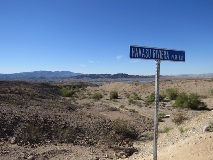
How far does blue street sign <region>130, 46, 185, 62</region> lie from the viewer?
6.89 metres

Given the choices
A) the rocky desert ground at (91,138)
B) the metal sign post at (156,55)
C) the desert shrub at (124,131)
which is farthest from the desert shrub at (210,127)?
the desert shrub at (124,131)

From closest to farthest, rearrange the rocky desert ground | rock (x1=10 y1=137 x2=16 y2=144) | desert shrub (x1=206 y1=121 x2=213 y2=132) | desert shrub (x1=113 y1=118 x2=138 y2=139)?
the rocky desert ground
desert shrub (x1=206 y1=121 x2=213 y2=132)
rock (x1=10 y1=137 x2=16 y2=144)
desert shrub (x1=113 y1=118 x2=138 y2=139)

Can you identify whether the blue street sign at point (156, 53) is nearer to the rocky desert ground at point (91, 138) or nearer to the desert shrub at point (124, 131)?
the rocky desert ground at point (91, 138)

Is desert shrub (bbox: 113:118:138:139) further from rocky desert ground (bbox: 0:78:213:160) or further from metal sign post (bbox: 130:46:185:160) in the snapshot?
metal sign post (bbox: 130:46:185:160)

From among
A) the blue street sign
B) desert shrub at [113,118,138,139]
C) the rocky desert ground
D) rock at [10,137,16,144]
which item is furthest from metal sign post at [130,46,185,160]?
desert shrub at [113,118,138,139]

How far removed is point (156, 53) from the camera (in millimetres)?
7133

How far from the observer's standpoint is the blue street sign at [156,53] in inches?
271

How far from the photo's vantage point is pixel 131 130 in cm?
1867

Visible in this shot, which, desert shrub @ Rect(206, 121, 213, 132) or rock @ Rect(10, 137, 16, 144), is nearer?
desert shrub @ Rect(206, 121, 213, 132)

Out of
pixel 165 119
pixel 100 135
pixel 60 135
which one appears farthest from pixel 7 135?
pixel 165 119

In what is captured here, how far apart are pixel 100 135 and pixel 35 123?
373 centimetres

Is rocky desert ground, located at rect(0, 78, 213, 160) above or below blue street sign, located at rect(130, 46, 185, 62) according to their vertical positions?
below

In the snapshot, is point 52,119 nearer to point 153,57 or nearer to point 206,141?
point 206,141

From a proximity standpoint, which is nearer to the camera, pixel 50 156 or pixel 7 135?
pixel 50 156
